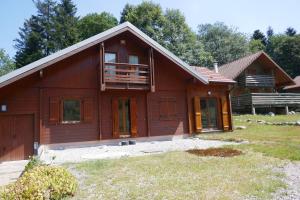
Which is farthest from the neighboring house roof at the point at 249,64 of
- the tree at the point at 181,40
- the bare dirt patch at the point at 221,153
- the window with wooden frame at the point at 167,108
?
the bare dirt patch at the point at 221,153

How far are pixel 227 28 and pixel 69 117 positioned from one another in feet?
158

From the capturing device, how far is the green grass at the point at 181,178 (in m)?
5.60

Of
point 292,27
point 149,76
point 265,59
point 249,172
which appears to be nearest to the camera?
point 249,172

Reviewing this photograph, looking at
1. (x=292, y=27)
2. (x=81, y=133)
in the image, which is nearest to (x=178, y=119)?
(x=81, y=133)

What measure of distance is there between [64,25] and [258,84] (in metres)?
27.2

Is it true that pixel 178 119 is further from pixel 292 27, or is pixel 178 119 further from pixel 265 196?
pixel 292 27

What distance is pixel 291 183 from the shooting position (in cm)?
618

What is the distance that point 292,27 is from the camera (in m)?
64.4

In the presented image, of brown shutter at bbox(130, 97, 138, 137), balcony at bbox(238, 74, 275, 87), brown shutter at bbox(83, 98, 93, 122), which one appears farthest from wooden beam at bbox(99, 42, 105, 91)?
balcony at bbox(238, 74, 275, 87)

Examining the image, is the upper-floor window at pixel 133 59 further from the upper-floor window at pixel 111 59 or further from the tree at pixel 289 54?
the tree at pixel 289 54

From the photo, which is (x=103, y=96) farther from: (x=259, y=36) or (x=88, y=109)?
(x=259, y=36)

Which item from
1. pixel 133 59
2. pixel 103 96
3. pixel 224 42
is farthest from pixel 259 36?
pixel 103 96

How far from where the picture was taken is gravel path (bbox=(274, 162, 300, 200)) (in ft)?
17.5

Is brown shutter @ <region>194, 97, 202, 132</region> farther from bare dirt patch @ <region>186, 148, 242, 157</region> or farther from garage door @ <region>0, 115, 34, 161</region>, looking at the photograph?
garage door @ <region>0, 115, 34, 161</region>
